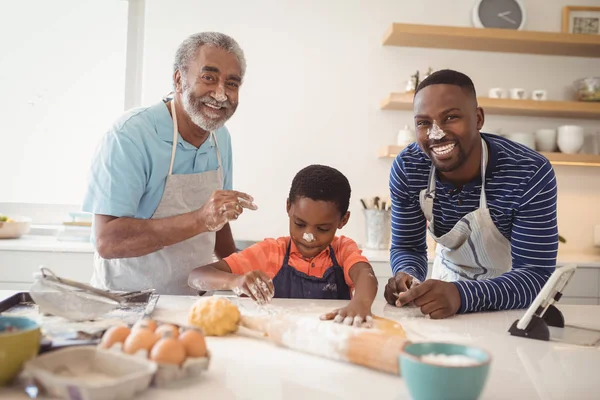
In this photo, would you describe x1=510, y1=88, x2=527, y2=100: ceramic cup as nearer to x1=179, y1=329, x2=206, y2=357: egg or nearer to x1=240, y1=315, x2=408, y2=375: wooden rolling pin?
x1=240, y1=315, x2=408, y2=375: wooden rolling pin

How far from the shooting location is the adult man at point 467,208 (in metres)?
1.35

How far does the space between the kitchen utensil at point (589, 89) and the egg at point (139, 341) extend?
3.24 meters

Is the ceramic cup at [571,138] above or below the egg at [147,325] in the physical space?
above

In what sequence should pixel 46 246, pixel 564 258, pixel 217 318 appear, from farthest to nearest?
pixel 564 258
pixel 46 246
pixel 217 318

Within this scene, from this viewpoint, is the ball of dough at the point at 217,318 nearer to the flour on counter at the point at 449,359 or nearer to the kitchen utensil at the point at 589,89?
the flour on counter at the point at 449,359

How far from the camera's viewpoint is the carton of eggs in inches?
29.3

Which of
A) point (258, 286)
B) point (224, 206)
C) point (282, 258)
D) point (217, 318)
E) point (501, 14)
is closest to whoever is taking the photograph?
point (217, 318)

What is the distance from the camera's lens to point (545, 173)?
57.5 inches

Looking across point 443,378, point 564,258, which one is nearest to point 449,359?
point 443,378

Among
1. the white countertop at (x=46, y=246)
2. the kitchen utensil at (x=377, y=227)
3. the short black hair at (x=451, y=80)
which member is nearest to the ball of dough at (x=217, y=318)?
the short black hair at (x=451, y=80)

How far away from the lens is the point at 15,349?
71 cm

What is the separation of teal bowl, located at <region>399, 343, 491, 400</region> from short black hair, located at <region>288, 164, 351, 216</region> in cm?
84

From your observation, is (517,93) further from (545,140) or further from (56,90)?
(56,90)

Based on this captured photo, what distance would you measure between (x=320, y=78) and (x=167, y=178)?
1.86 m
